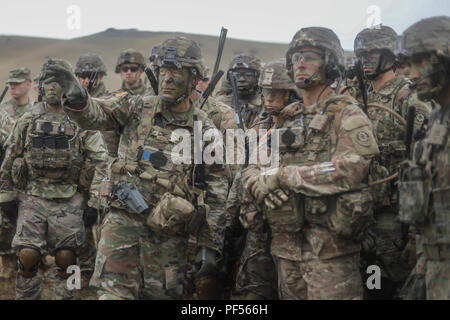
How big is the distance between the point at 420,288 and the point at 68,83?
3.21 metres

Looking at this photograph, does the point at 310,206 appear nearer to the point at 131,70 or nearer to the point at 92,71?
the point at 92,71

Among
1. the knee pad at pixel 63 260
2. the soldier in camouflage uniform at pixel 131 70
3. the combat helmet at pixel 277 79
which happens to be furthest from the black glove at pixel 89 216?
the combat helmet at pixel 277 79

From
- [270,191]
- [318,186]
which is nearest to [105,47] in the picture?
[270,191]

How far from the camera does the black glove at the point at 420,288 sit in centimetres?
506

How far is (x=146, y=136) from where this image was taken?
20.4ft

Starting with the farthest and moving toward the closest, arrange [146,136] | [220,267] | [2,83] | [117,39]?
1. [117,39]
2. [2,83]
3. [220,267]
4. [146,136]

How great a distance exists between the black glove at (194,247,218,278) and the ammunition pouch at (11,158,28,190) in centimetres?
298

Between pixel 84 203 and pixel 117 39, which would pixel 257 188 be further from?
pixel 117 39

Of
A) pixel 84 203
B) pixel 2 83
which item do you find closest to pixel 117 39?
pixel 2 83

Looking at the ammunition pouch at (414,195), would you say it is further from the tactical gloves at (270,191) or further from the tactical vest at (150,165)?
the tactical vest at (150,165)

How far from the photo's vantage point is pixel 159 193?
6.20 meters

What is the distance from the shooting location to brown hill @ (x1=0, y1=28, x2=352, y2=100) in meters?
77.0

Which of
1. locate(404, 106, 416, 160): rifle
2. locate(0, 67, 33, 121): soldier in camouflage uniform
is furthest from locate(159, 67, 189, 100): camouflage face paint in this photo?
locate(0, 67, 33, 121): soldier in camouflage uniform

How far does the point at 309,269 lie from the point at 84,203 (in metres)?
4.13
